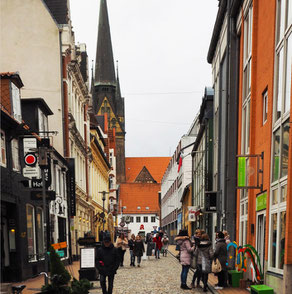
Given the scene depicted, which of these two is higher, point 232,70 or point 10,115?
point 232,70

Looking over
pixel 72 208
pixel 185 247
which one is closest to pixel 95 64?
pixel 72 208

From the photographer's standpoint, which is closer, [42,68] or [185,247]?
[185,247]

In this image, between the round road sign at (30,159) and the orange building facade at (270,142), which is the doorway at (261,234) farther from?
the round road sign at (30,159)

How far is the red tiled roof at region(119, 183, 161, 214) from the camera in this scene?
99.0m

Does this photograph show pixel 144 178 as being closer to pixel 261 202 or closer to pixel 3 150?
pixel 3 150

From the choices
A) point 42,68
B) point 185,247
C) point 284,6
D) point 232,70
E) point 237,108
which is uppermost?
point 42,68

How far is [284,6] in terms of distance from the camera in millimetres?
10914

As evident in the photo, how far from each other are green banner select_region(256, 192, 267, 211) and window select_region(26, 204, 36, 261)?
843cm

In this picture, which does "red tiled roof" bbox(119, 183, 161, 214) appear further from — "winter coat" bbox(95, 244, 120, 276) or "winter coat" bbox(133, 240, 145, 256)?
"winter coat" bbox(95, 244, 120, 276)

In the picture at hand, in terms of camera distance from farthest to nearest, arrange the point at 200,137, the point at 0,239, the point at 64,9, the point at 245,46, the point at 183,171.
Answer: the point at 183,171 → the point at 200,137 → the point at 64,9 → the point at 245,46 → the point at 0,239

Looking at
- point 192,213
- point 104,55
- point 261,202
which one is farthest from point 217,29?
point 104,55

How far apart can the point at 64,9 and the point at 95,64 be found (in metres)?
75.2

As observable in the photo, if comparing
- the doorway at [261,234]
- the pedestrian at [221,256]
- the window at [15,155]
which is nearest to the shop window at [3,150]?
the window at [15,155]

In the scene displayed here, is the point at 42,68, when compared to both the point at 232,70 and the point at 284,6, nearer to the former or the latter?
the point at 232,70
